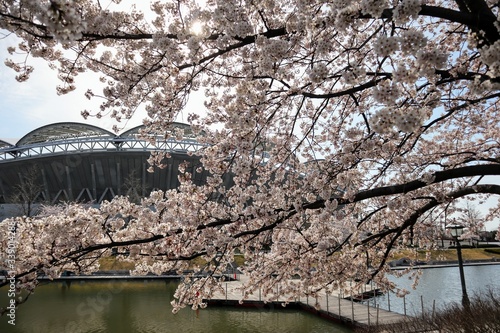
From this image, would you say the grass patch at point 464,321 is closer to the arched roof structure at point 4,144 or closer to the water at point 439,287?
the water at point 439,287

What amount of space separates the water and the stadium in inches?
1187

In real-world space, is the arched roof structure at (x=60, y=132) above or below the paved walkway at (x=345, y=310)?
above

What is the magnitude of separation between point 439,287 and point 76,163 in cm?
4856

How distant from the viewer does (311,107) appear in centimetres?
759

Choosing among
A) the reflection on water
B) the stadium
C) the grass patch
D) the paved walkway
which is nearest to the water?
the paved walkway

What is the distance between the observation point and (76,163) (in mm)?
50750

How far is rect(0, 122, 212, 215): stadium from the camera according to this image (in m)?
48.1

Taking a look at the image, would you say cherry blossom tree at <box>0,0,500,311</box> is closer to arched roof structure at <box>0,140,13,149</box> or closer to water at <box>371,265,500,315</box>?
water at <box>371,265,500,315</box>

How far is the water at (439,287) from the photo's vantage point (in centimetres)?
1661

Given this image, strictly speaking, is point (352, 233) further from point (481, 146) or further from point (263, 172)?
point (481, 146)

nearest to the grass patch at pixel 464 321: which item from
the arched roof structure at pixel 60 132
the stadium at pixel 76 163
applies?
the stadium at pixel 76 163

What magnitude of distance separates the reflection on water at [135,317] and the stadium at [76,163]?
27430mm

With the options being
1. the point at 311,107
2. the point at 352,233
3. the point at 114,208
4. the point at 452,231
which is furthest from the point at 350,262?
the point at 452,231

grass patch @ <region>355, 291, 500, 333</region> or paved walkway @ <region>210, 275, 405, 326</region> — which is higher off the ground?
grass patch @ <region>355, 291, 500, 333</region>
